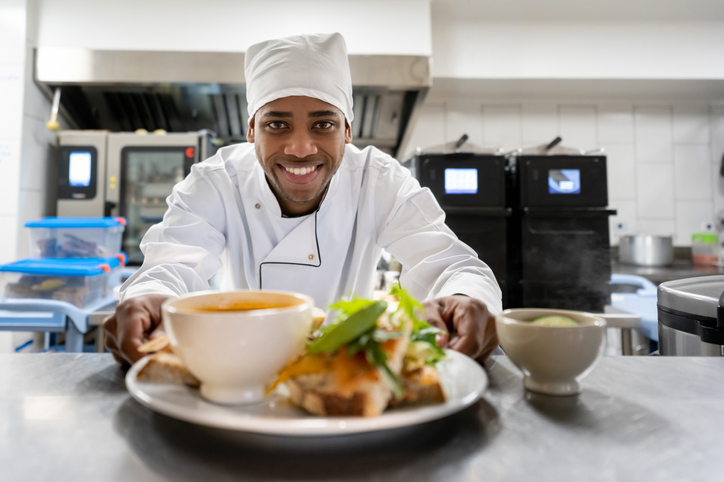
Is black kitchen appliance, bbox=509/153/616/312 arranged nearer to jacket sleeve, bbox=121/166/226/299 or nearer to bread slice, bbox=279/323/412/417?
A: jacket sleeve, bbox=121/166/226/299

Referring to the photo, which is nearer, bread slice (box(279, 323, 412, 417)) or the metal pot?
bread slice (box(279, 323, 412, 417))

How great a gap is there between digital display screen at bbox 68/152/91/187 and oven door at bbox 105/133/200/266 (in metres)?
0.13

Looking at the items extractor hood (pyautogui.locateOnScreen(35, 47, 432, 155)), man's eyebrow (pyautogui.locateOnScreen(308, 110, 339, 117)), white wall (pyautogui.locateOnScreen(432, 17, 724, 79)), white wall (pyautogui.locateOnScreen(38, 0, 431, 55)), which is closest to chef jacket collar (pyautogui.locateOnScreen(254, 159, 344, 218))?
man's eyebrow (pyautogui.locateOnScreen(308, 110, 339, 117))

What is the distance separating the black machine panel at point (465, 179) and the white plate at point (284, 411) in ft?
5.97

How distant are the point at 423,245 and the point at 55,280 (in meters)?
1.79

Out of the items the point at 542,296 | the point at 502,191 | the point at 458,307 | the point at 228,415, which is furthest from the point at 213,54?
the point at 228,415

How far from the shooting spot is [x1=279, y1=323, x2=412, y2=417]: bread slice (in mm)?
410

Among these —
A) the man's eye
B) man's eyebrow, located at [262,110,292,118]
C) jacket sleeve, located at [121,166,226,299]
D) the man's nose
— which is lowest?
jacket sleeve, located at [121,166,226,299]

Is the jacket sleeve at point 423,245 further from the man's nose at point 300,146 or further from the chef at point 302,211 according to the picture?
the man's nose at point 300,146

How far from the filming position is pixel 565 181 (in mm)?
2277

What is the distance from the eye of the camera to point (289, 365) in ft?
1.53

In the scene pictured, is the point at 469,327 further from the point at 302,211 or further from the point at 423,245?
the point at 302,211

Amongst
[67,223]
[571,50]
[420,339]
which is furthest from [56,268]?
[571,50]

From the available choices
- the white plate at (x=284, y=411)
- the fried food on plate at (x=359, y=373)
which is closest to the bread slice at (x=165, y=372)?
the white plate at (x=284, y=411)
